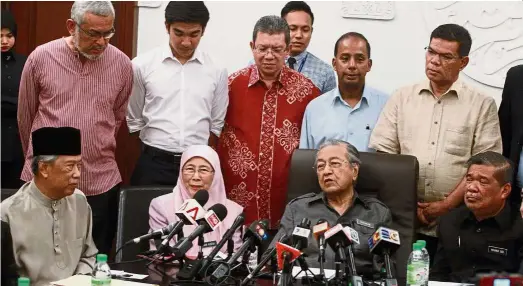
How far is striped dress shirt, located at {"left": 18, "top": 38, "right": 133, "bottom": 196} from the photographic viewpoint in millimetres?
4746

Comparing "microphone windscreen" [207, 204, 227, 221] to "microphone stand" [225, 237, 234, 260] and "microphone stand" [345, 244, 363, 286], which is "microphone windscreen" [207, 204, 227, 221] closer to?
"microphone stand" [225, 237, 234, 260]

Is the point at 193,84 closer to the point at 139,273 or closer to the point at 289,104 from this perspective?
the point at 289,104

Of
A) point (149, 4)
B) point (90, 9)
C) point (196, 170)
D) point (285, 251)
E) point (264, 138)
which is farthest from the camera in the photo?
point (149, 4)

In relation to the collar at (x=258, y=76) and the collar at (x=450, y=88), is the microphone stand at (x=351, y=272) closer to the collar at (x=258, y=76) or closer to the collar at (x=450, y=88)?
the collar at (x=450, y=88)

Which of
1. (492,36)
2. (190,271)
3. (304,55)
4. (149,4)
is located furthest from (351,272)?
(149,4)

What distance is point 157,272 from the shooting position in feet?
13.0

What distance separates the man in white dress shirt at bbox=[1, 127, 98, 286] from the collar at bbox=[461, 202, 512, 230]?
1.75 meters

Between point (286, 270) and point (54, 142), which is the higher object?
point (54, 142)

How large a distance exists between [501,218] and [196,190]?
144 centimetres

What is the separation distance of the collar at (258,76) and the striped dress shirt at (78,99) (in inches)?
26.7

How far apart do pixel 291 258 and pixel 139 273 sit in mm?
859

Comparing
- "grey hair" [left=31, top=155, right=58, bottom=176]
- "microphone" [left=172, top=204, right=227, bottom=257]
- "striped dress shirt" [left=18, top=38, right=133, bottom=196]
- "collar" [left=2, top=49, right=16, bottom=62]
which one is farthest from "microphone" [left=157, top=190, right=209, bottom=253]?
"collar" [left=2, top=49, right=16, bottom=62]

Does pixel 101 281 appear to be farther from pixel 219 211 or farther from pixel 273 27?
pixel 273 27

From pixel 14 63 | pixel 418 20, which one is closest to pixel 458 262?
pixel 418 20
